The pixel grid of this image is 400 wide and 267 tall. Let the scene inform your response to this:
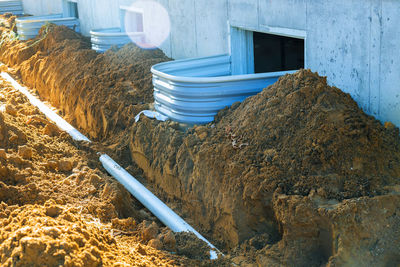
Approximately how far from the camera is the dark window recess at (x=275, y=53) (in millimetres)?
9320

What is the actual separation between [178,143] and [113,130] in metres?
2.50

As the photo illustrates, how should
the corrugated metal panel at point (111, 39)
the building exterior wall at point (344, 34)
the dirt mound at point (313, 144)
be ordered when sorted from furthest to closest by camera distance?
1. the corrugated metal panel at point (111, 39)
2. the building exterior wall at point (344, 34)
3. the dirt mound at point (313, 144)

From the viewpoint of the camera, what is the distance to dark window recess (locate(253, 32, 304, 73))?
9320 mm

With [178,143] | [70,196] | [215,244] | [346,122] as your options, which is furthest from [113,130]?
[346,122]

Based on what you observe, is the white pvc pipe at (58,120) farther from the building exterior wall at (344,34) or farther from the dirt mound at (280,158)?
the dirt mound at (280,158)

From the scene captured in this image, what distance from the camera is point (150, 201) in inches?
251

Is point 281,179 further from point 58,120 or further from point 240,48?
point 58,120

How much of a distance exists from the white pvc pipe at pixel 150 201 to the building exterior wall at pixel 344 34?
7.72 feet

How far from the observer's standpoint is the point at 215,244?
5.64 metres

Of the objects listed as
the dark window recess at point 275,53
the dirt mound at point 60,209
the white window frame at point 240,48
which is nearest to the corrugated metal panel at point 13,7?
the dirt mound at point 60,209

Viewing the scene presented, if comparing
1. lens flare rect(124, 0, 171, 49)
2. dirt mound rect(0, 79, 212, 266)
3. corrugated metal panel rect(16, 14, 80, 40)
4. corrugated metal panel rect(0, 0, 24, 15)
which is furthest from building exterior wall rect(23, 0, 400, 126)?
corrugated metal panel rect(0, 0, 24, 15)

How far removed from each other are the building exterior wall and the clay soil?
11.4 inches

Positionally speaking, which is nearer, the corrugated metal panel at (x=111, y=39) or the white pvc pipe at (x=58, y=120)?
the white pvc pipe at (x=58, y=120)

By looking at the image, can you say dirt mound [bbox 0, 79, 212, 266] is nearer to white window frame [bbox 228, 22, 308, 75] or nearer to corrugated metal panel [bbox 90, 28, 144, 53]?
white window frame [bbox 228, 22, 308, 75]
